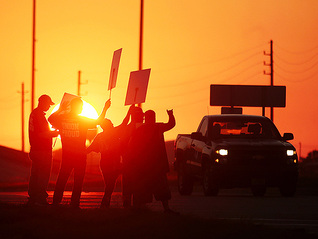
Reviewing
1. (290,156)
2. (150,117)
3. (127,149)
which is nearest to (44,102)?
(127,149)

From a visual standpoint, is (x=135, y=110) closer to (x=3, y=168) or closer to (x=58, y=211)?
(x=58, y=211)

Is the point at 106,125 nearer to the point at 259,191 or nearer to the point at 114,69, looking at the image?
the point at 114,69

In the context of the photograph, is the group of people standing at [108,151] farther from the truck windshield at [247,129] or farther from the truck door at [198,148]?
the truck windshield at [247,129]

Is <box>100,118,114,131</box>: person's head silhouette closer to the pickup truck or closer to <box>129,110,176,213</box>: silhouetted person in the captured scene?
<box>129,110,176,213</box>: silhouetted person

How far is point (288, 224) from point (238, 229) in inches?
143

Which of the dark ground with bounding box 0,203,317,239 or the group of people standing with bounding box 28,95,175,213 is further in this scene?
the group of people standing with bounding box 28,95,175,213

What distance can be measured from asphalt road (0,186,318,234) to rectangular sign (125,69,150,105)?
6.97 feet

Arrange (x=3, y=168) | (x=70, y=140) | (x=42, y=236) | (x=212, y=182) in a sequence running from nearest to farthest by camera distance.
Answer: (x=42, y=236), (x=70, y=140), (x=212, y=182), (x=3, y=168)

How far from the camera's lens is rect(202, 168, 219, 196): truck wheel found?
23.5m

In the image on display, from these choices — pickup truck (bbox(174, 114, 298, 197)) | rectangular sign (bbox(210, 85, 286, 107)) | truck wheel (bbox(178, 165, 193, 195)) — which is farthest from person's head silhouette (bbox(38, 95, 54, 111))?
rectangular sign (bbox(210, 85, 286, 107))

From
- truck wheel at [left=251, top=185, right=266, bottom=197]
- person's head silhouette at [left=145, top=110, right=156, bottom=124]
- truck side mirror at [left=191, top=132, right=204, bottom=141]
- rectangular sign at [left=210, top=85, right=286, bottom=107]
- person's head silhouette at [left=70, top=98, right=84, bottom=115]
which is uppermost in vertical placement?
rectangular sign at [left=210, top=85, right=286, bottom=107]

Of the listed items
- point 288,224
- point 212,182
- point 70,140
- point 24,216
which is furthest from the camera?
point 212,182

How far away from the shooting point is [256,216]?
17562 millimetres

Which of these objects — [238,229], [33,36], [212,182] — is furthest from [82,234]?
[33,36]
